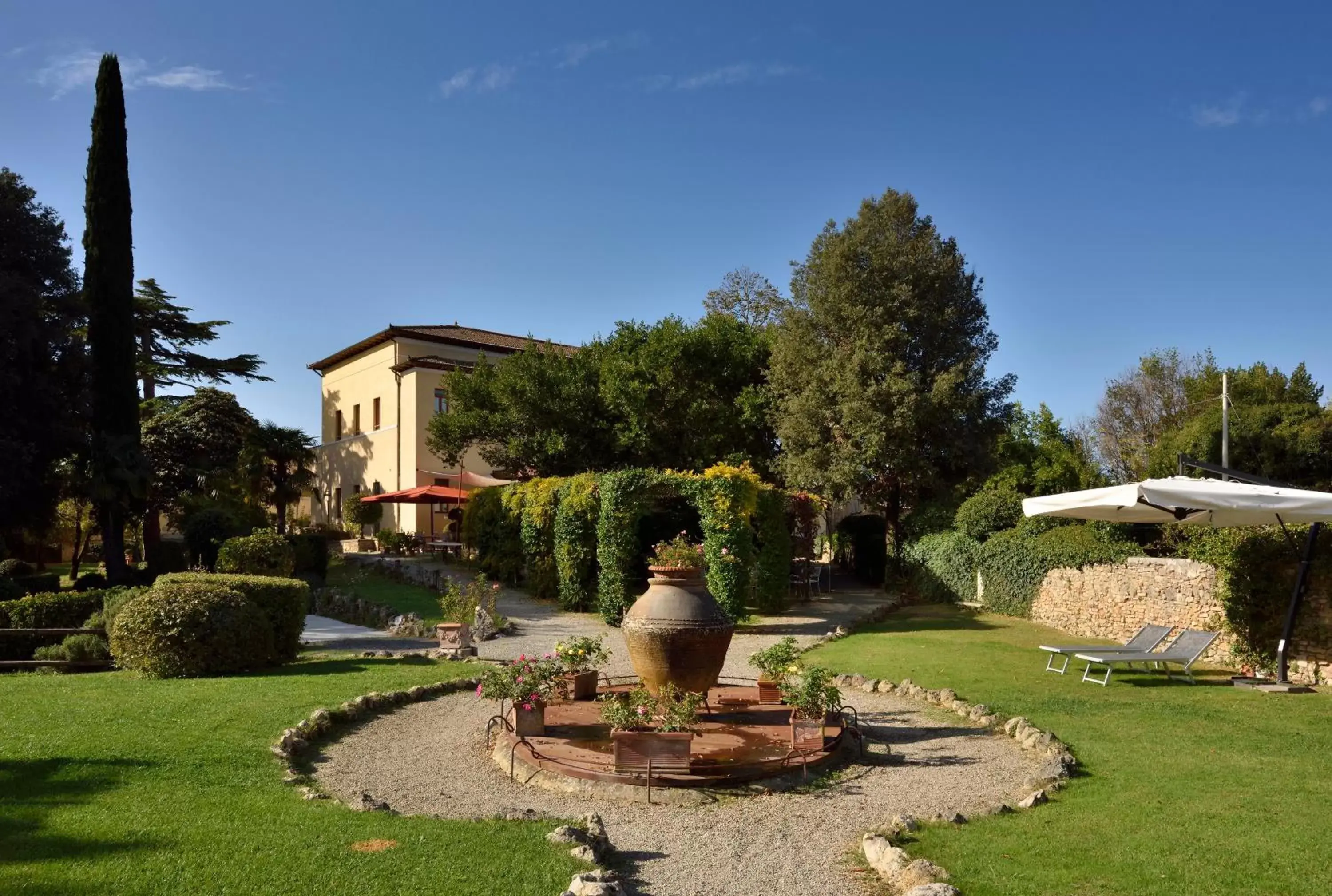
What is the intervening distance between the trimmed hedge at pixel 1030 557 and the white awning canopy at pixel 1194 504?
479cm

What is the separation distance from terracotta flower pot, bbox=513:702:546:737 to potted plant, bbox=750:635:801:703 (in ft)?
7.88

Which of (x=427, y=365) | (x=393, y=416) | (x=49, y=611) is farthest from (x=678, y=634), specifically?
(x=393, y=416)

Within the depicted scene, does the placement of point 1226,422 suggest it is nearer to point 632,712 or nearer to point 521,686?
point 632,712

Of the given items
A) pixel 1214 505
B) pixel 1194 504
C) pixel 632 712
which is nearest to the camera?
pixel 632 712

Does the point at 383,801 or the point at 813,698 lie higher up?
the point at 813,698

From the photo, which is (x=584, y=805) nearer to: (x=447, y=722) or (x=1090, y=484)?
(x=447, y=722)

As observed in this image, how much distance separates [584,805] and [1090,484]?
2472 cm

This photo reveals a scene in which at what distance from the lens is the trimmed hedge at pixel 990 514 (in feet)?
71.1

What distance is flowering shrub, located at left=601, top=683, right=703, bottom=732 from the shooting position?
7512 mm

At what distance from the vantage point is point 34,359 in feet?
80.6

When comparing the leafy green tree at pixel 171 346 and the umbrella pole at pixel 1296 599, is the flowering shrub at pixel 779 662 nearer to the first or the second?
the umbrella pole at pixel 1296 599

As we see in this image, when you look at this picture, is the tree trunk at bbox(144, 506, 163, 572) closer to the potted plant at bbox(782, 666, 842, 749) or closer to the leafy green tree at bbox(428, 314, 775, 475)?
the leafy green tree at bbox(428, 314, 775, 475)

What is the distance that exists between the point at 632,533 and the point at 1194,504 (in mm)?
10719

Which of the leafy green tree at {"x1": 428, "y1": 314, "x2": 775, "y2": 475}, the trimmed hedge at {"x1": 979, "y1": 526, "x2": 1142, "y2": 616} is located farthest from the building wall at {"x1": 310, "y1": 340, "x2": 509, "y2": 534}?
the trimmed hedge at {"x1": 979, "y1": 526, "x2": 1142, "y2": 616}
